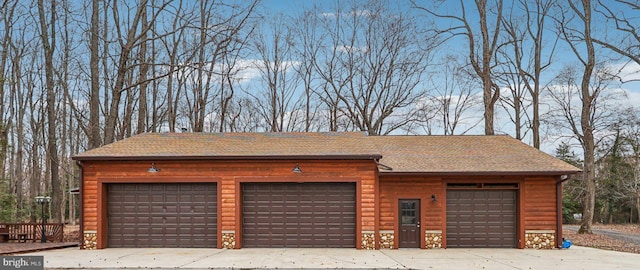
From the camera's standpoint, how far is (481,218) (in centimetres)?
1659

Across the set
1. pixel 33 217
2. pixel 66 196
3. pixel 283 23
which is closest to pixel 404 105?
pixel 283 23

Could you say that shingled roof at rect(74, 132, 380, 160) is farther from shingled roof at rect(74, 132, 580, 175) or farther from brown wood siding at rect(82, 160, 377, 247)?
brown wood siding at rect(82, 160, 377, 247)

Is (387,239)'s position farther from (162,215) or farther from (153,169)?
(153,169)

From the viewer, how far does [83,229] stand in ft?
A: 52.6

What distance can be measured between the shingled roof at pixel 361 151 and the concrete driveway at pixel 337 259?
7.91 ft

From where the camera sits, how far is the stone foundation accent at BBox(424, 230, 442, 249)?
16.4m

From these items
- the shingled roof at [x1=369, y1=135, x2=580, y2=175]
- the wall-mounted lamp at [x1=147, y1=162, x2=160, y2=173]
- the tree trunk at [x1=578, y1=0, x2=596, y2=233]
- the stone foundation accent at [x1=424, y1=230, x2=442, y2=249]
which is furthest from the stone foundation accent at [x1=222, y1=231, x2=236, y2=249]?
the tree trunk at [x1=578, y1=0, x2=596, y2=233]

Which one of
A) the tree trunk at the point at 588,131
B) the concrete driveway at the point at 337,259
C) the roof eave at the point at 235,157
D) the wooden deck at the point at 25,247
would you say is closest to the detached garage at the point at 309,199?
the roof eave at the point at 235,157

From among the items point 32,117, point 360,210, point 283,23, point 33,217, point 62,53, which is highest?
point 283,23

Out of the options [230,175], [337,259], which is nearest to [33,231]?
[230,175]

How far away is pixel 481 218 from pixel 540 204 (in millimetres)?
1785

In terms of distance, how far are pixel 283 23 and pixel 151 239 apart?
19.0 m

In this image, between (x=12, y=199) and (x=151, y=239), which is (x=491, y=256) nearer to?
(x=151, y=239)

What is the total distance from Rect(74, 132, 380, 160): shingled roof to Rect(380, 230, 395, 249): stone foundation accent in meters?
2.43
